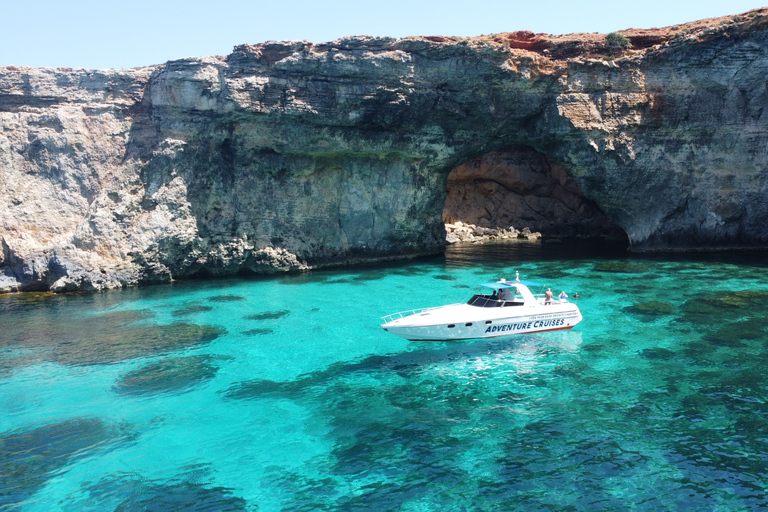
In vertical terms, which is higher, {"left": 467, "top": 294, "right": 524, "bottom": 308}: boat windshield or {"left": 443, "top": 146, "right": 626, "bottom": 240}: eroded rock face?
{"left": 443, "top": 146, "right": 626, "bottom": 240}: eroded rock face

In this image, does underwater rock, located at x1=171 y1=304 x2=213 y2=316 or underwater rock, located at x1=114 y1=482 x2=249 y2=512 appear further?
underwater rock, located at x1=171 y1=304 x2=213 y2=316

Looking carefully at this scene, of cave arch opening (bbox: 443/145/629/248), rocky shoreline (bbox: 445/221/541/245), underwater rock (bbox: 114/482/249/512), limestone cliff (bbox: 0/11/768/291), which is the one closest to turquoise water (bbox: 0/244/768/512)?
underwater rock (bbox: 114/482/249/512)

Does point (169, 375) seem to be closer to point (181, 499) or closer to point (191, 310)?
point (181, 499)

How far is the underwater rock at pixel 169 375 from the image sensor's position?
57.5 feet

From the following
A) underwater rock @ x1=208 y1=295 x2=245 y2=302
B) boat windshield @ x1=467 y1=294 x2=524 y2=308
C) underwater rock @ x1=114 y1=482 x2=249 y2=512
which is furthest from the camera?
underwater rock @ x1=208 y1=295 x2=245 y2=302

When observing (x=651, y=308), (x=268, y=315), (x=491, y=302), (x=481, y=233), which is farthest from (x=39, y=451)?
(x=481, y=233)

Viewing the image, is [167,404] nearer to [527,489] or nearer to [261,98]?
[527,489]

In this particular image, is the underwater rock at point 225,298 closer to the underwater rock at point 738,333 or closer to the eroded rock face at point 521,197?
the underwater rock at point 738,333

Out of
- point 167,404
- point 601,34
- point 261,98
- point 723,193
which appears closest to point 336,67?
point 261,98

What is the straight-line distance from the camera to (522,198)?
57250 mm

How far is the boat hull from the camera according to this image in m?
19.5

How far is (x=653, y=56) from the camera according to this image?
3712 cm

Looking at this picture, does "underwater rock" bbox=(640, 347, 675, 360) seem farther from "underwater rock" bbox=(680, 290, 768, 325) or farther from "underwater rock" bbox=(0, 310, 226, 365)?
"underwater rock" bbox=(0, 310, 226, 365)

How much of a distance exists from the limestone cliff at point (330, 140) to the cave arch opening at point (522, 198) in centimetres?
1331
